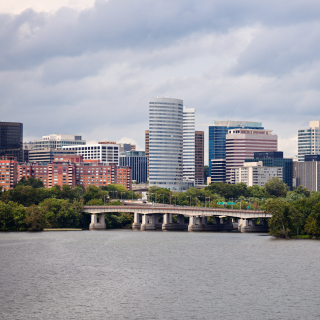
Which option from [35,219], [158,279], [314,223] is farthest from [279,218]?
[35,219]

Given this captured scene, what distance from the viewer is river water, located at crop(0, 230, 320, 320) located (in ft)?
249

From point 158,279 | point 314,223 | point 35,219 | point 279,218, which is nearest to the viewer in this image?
point 158,279

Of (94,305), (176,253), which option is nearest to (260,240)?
(176,253)

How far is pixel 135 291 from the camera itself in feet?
287

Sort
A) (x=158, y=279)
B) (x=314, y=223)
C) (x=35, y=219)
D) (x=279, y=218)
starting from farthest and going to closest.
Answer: (x=35, y=219)
(x=279, y=218)
(x=314, y=223)
(x=158, y=279)

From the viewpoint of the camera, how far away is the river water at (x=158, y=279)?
75812mm

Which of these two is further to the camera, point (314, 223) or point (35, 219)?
point (35, 219)

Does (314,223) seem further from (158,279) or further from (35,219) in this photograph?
(35,219)

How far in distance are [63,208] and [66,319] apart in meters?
130

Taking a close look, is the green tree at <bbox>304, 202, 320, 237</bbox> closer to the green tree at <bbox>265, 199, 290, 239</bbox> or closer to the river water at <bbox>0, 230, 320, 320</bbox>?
the green tree at <bbox>265, 199, 290, 239</bbox>

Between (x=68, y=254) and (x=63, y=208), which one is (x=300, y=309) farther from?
(x=63, y=208)

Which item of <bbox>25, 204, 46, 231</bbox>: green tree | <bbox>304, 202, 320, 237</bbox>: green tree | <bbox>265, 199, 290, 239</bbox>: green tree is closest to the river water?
<bbox>304, 202, 320, 237</bbox>: green tree

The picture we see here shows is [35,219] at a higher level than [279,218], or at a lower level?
lower

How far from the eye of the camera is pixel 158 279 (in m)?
97.6
